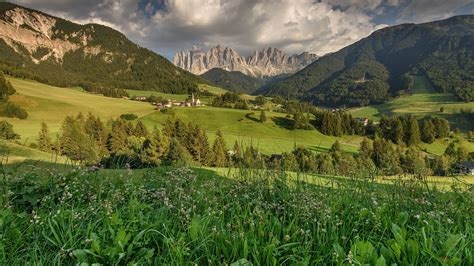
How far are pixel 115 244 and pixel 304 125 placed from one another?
14042 cm

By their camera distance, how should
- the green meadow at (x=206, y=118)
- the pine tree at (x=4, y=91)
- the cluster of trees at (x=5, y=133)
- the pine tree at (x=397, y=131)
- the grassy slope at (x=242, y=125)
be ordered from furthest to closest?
the pine tree at (x=397, y=131)
the grassy slope at (x=242, y=125)
the green meadow at (x=206, y=118)
the pine tree at (x=4, y=91)
the cluster of trees at (x=5, y=133)

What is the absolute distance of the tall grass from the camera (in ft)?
10.1

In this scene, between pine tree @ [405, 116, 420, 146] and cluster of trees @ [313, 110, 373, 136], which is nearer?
pine tree @ [405, 116, 420, 146]

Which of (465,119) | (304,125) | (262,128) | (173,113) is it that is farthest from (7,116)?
(465,119)

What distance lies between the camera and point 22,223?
12.9ft

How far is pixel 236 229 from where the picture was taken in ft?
12.0

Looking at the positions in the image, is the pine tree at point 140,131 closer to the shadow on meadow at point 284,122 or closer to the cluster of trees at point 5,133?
the shadow on meadow at point 284,122

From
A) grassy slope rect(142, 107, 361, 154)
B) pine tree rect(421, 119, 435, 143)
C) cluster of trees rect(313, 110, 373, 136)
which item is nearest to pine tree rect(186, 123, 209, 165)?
grassy slope rect(142, 107, 361, 154)

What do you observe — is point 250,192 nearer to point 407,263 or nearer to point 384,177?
point 407,263

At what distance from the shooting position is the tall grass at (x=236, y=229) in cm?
307

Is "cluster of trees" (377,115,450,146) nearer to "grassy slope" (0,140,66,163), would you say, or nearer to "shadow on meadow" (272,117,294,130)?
"shadow on meadow" (272,117,294,130)

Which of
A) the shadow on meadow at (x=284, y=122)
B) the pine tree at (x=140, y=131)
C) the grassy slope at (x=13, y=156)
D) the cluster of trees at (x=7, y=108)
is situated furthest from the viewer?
the shadow on meadow at (x=284, y=122)

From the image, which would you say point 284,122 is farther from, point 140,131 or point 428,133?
point 140,131

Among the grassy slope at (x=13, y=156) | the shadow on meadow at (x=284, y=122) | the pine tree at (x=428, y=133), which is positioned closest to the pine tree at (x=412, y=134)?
the pine tree at (x=428, y=133)
